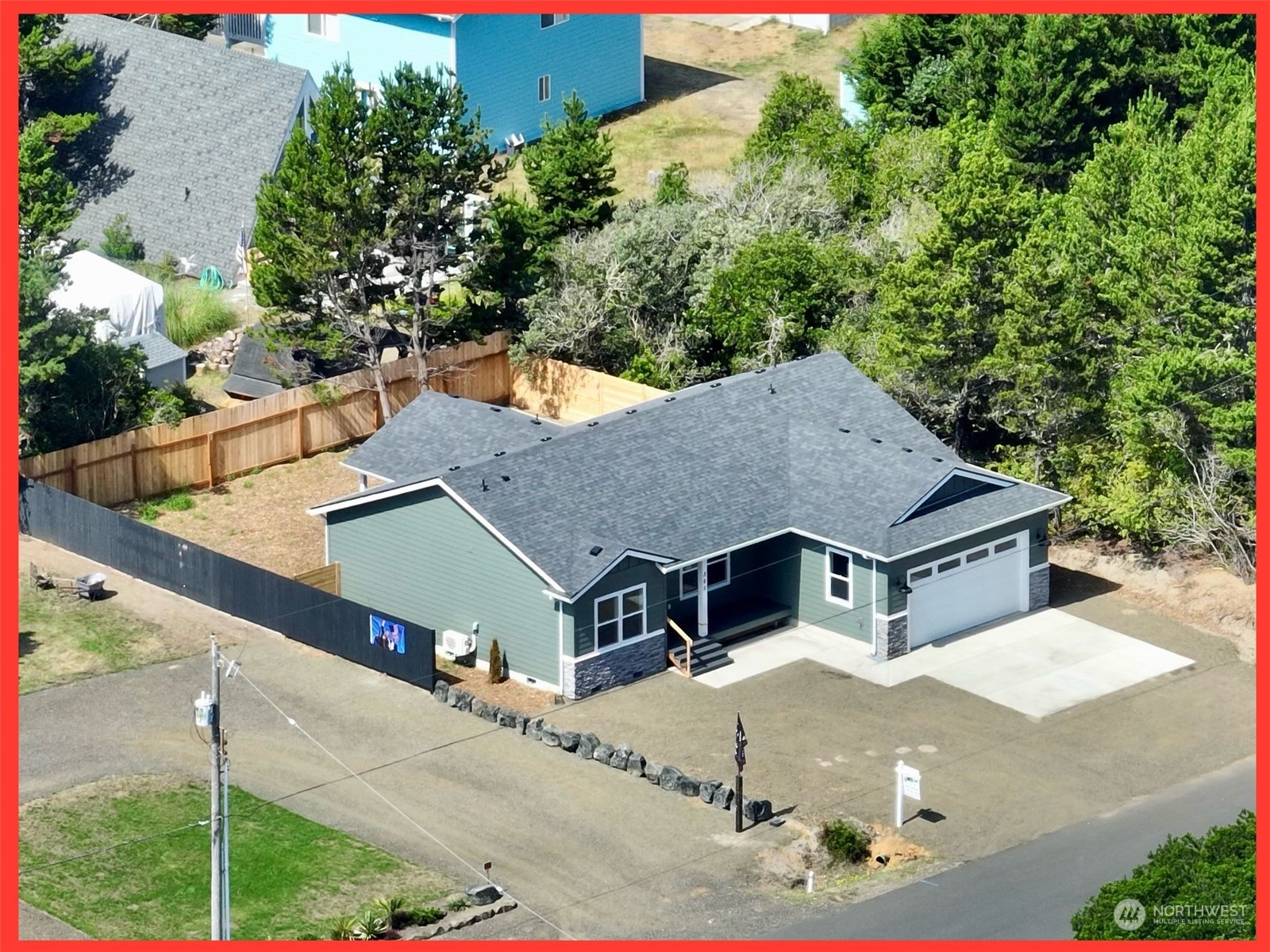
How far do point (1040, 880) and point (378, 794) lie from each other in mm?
12508

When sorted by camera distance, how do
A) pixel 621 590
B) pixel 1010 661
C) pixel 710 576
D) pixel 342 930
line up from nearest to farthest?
pixel 342 930, pixel 621 590, pixel 1010 661, pixel 710 576

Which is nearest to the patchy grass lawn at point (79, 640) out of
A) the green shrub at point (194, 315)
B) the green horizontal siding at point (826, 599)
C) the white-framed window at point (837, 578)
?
the green horizontal siding at point (826, 599)

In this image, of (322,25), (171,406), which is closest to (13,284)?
(171,406)

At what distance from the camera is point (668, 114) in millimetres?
84625

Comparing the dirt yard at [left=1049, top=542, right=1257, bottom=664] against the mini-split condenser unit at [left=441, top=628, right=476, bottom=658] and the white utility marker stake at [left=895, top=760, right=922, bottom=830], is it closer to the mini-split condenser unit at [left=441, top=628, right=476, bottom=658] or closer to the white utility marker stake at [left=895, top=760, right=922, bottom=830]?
the white utility marker stake at [left=895, top=760, right=922, bottom=830]

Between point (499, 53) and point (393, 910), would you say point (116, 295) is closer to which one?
point (499, 53)

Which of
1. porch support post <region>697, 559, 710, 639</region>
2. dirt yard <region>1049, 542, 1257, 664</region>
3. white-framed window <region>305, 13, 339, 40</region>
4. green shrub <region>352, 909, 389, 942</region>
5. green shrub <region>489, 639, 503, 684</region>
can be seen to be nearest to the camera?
green shrub <region>352, 909, 389, 942</region>

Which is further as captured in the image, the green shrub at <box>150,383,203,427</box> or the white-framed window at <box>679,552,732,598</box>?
the green shrub at <box>150,383,203,427</box>

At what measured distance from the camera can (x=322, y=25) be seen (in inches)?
3221

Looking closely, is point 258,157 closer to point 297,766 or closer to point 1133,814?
point 297,766

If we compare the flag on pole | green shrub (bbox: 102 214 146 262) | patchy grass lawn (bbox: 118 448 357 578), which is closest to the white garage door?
patchy grass lawn (bbox: 118 448 357 578)

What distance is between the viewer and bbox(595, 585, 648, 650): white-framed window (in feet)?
161

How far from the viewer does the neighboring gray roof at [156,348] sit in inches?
2518

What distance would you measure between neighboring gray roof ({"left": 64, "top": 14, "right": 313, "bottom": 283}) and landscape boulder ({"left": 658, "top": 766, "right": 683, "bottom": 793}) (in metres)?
33.9
